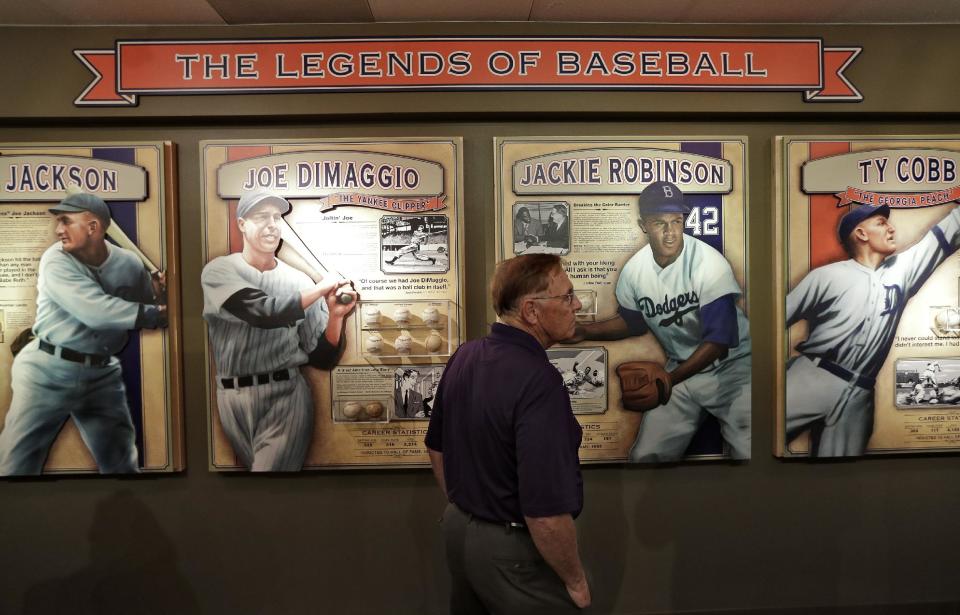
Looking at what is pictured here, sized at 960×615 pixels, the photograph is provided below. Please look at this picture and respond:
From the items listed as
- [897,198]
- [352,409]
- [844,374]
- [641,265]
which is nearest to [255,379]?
[352,409]

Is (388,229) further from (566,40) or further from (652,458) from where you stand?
(652,458)

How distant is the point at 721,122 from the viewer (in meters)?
2.47

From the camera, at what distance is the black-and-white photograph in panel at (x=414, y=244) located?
237cm

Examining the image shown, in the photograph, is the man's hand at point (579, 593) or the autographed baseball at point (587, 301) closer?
the man's hand at point (579, 593)

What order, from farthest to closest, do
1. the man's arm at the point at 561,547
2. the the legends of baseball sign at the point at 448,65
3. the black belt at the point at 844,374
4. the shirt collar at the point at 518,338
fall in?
the black belt at the point at 844,374 → the the legends of baseball sign at the point at 448,65 → the shirt collar at the point at 518,338 → the man's arm at the point at 561,547

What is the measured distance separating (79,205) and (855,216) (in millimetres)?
3310

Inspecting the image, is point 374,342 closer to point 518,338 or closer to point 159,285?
point 159,285

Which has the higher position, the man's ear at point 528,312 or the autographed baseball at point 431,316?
the man's ear at point 528,312

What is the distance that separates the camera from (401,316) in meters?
2.37

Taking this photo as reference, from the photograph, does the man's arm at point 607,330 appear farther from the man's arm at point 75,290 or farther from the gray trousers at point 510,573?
the man's arm at point 75,290

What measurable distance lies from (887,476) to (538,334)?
6.93ft

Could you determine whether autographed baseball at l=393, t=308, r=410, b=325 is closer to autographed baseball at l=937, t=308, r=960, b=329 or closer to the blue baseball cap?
the blue baseball cap

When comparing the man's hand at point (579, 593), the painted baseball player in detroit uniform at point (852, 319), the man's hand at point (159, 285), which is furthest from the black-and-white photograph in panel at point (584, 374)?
the man's hand at point (159, 285)

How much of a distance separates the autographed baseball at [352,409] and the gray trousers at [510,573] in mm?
1083
